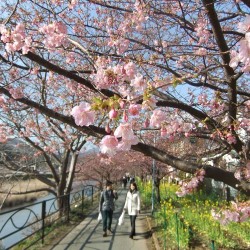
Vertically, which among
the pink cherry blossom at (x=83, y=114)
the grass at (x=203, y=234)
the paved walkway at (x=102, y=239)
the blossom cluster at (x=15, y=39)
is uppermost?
the blossom cluster at (x=15, y=39)

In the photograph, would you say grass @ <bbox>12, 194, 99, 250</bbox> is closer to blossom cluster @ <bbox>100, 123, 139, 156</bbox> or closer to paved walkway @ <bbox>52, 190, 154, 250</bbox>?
paved walkway @ <bbox>52, 190, 154, 250</bbox>

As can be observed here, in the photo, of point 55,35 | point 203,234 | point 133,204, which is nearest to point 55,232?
point 133,204

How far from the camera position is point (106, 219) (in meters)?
9.43

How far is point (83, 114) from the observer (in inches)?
77.0

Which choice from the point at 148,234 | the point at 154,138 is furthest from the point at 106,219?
the point at 154,138

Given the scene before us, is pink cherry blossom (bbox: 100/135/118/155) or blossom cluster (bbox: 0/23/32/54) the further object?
blossom cluster (bbox: 0/23/32/54)

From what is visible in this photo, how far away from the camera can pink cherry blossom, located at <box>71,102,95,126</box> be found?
1926 millimetres

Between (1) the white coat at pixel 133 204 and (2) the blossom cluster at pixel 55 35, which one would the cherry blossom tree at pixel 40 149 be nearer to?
(1) the white coat at pixel 133 204

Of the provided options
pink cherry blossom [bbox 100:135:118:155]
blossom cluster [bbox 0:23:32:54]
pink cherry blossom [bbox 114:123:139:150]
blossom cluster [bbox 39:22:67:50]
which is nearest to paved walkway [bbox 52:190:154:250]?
blossom cluster [bbox 39:22:67:50]

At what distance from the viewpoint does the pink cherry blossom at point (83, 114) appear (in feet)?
6.32

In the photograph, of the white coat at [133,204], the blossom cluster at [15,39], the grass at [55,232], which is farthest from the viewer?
the white coat at [133,204]

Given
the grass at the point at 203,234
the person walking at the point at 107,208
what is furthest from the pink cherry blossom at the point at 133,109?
the person walking at the point at 107,208

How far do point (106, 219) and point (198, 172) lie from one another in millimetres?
6187

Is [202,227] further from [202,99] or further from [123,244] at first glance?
[202,99]
